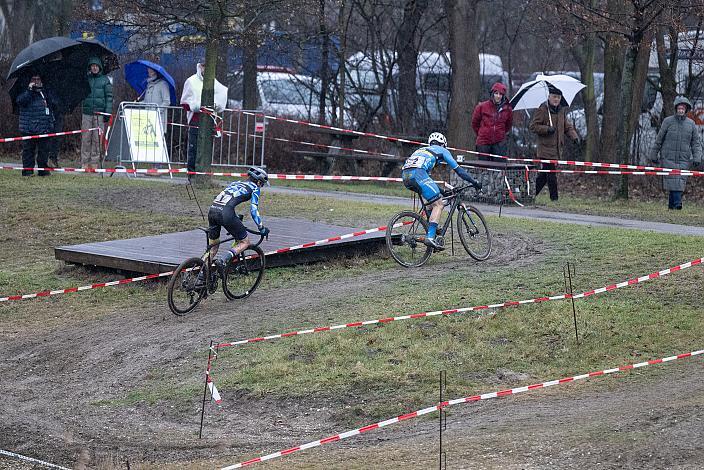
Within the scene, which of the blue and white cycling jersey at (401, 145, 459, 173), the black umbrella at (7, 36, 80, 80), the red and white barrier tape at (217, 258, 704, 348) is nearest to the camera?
the red and white barrier tape at (217, 258, 704, 348)

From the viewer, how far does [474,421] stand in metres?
8.83

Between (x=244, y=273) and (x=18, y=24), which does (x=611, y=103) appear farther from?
(x=18, y=24)

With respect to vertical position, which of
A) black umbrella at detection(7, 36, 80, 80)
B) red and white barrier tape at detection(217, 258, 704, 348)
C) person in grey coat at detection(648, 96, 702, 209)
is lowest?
red and white barrier tape at detection(217, 258, 704, 348)

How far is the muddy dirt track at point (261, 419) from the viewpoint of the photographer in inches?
314

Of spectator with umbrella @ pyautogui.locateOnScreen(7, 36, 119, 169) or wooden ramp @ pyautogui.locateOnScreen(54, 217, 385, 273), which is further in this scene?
spectator with umbrella @ pyautogui.locateOnScreen(7, 36, 119, 169)

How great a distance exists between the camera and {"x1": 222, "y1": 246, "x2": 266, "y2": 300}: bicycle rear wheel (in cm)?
1259

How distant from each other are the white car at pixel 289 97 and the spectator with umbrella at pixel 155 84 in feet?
17.9

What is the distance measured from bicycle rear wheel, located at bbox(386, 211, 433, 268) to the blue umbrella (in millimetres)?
10573

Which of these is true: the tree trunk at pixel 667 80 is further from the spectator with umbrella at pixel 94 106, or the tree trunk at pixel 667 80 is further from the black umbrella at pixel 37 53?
the black umbrella at pixel 37 53

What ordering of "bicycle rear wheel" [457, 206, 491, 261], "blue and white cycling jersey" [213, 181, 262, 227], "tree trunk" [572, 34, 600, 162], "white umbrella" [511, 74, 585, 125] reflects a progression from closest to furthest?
"blue and white cycling jersey" [213, 181, 262, 227] < "bicycle rear wheel" [457, 206, 491, 261] < "white umbrella" [511, 74, 585, 125] < "tree trunk" [572, 34, 600, 162]

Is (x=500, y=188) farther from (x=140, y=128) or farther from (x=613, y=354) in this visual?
(x=613, y=354)

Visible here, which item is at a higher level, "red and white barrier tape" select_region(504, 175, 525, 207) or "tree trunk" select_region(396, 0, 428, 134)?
"tree trunk" select_region(396, 0, 428, 134)

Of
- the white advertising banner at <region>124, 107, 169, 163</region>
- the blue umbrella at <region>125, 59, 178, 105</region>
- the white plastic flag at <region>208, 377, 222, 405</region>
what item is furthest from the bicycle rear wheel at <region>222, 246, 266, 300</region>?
the blue umbrella at <region>125, 59, 178, 105</region>

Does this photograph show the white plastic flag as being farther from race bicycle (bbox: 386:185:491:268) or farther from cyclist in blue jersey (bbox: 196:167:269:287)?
race bicycle (bbox: 386:185:491:268)
